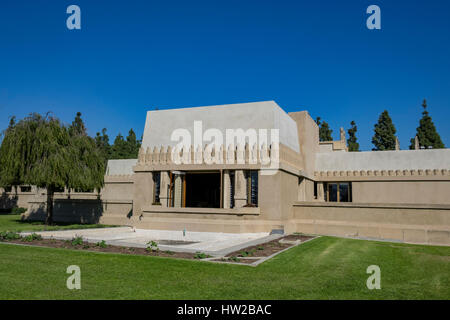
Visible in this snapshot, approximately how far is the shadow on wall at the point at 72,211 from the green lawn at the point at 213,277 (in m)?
17.4

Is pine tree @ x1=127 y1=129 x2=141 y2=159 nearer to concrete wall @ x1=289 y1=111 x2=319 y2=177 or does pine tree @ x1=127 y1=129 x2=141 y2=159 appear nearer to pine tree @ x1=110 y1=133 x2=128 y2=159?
pine tree @ x1=110 y1=133 x2=128 y2=159

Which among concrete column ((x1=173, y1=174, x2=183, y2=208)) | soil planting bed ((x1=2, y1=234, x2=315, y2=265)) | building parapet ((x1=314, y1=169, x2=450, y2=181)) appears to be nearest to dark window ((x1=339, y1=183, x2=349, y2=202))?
building parapet ((x1=314, y1=169, x2=450, y2=181))

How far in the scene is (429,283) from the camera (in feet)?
29.3

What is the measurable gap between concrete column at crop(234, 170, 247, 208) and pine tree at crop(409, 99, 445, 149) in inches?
1585

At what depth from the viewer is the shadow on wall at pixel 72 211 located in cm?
3019

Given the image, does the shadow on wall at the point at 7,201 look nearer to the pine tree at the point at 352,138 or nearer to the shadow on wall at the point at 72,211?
the shadow on wall at the point at 72,211

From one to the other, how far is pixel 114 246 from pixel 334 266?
330 inches

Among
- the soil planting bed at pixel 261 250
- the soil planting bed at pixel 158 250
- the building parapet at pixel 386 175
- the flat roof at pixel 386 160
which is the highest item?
the flat roof at pixel 386 160

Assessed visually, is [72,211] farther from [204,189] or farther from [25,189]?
[25,189]

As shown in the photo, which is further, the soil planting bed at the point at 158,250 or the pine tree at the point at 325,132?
the pine tree at the point at 325,132

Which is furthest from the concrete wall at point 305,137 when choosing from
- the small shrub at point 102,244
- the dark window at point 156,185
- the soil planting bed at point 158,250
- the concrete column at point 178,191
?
the small shrub at point 102,244
